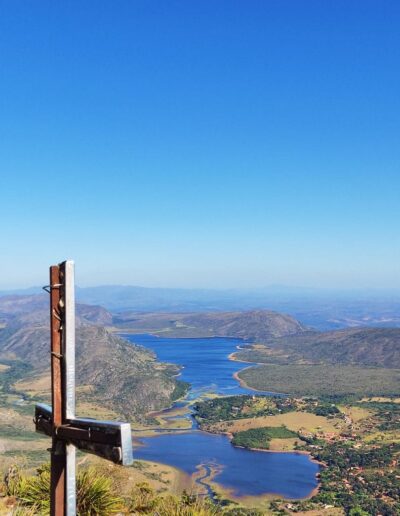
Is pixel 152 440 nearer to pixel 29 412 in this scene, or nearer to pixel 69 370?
pixel 29 412

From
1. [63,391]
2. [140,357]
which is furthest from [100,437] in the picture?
[140,357]

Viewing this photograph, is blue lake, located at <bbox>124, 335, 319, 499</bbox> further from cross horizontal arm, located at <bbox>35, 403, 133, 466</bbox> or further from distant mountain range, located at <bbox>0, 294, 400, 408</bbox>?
cross horizontal arm, located at <bbox>35, 403, 133, 466</bbox>

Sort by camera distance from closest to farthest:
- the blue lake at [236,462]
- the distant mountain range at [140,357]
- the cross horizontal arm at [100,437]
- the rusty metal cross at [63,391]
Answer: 1. the cross horizontal arm at [100,437]
2. the rusty metal cross at [63,391]
3. the blue lake at [236,462]
4. the distant mountain range at [140,357]

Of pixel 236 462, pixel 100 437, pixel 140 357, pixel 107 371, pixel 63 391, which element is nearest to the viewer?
pixel 100 437

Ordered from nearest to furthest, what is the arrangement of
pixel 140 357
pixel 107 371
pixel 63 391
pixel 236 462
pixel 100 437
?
1. pixel 100 437
2. pixel 63 391
3. pixel 236 462
4. pixel 107 371
5. pixel 140 357

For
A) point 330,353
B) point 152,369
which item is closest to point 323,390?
point 152,369

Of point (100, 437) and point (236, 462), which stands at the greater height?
point (100, 437)

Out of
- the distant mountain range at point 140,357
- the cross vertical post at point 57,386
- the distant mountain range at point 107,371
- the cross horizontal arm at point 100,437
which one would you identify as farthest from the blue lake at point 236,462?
the cross horizontal arm at point 100,437

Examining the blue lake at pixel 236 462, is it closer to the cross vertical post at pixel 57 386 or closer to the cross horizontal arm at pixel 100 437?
the cross vertical post at pixel 57 386

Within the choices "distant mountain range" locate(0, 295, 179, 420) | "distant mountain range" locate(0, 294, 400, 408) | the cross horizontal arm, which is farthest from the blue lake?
the cross horizontal arm

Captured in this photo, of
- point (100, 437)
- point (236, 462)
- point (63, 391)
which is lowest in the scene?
point (236, 462)

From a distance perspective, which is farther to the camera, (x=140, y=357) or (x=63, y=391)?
(x=140, y=357)

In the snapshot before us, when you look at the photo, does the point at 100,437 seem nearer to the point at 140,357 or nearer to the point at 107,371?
the point at 107,371
